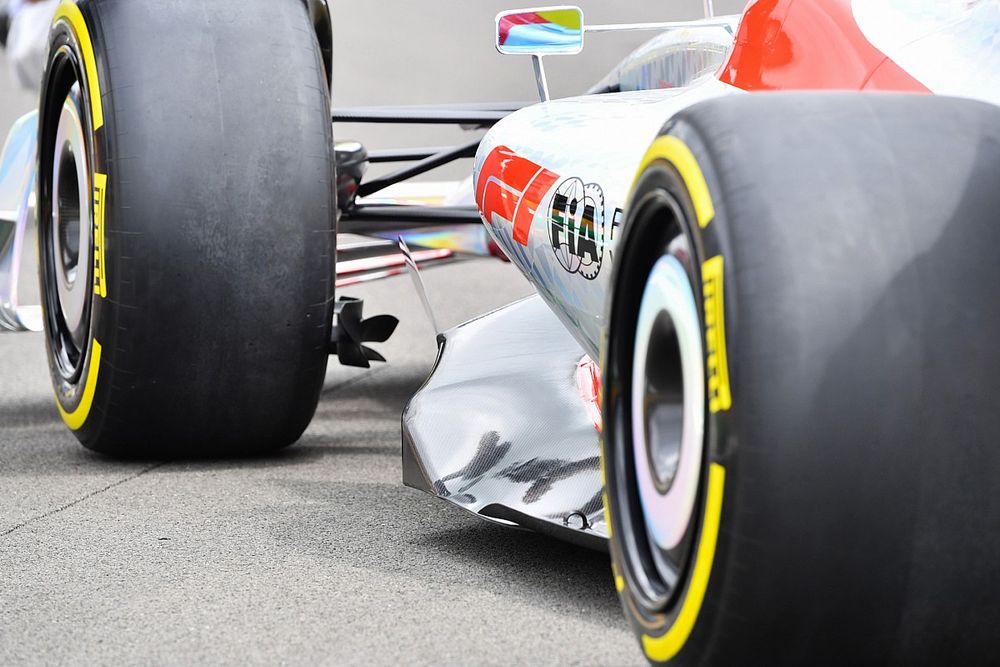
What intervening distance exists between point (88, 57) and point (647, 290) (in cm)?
142

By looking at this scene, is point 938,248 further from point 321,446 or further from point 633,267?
point 321,446

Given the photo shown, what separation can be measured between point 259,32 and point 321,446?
0.79 metres

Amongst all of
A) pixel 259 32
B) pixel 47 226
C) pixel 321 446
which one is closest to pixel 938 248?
pixel 259 32

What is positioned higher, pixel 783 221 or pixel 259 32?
pixel 259 32

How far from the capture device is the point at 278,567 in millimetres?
1612

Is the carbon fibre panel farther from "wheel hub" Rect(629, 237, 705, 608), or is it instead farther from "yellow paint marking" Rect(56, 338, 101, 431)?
"yellow paint marking" Rect(56, 338, 101, 431)

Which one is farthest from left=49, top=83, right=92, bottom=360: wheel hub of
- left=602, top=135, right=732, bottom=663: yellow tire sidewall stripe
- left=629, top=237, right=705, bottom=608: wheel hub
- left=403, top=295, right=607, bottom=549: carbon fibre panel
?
left=602, top=135, right=732, bottom=663: yellow tire sidewall stripe

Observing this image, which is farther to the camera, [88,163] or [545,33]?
[88,163]

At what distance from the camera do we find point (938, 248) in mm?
929

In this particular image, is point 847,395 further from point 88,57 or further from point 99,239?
point 88,57

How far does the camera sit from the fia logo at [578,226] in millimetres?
1526

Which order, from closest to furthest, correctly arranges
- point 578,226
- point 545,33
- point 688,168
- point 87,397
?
point 688,168 < point 578,226 < point 545,33 < point 87,397

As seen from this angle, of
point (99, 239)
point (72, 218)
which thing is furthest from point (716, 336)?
point (72, 218)

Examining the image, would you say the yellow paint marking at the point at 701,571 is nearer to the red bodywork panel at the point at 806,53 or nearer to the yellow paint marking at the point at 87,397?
the red bodywork panel at the point at 806,53
